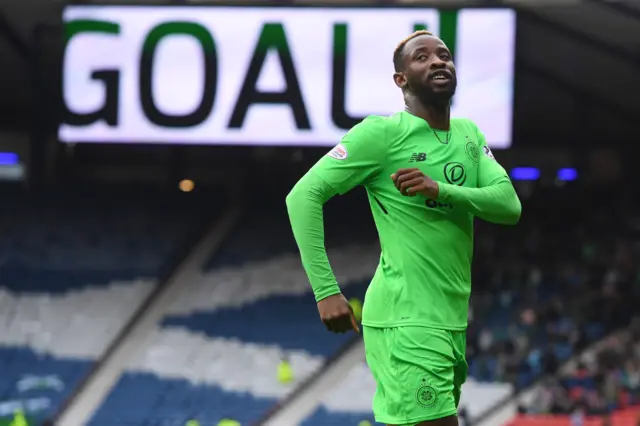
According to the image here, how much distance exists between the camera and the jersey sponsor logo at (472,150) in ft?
11.7

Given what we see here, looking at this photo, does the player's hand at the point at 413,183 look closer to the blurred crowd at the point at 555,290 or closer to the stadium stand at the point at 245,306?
the stadium stand at the point at 245,306

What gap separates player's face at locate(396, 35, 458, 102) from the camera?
11.3ft

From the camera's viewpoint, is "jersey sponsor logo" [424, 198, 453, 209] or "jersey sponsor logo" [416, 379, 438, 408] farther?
"jersey sponsor logo" [424, 198, 453, 209]

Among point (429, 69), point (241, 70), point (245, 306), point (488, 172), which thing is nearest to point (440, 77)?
point (429, 69)

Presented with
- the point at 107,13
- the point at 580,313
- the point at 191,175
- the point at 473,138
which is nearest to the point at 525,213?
the point at 580,313

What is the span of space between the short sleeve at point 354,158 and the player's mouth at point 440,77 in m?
0.21

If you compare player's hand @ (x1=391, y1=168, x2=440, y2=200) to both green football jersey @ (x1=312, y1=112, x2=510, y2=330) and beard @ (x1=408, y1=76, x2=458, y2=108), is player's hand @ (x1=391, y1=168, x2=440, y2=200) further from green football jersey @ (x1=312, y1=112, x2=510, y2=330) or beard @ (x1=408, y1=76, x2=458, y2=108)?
beard @ (x1=408, y1=76, x2=458, y2=108)

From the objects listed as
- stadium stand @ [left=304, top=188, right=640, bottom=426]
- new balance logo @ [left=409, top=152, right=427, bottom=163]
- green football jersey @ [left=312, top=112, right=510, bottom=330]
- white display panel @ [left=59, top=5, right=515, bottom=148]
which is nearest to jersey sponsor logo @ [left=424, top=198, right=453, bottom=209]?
green football jersey @ [left=312, top=112, right=510, bottom=330]

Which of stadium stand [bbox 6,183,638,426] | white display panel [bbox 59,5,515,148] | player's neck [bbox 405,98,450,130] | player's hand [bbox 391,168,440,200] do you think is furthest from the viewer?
stadium stand [bbox 6,183,638,426]

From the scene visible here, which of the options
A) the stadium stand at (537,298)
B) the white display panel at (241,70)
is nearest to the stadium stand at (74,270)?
the white display panel at (241,70)

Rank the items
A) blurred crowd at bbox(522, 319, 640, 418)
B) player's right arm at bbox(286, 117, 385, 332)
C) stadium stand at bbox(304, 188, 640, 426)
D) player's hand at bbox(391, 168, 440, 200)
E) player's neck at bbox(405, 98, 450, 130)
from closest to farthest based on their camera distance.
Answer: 1. player's hand at bbox(391, 168, 440, 200)
2. player's right arm at bbox(286, 117, 385, 332)
3. player's neck at bbox(405, 98, 450, 130)
4. blurred crowd at bbox(522, 319, 640, 418)
5. stadium stand at bbox(304, 188, 640, 426)

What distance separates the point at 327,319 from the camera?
3301mm

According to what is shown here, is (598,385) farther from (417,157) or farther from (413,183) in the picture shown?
(413,183)

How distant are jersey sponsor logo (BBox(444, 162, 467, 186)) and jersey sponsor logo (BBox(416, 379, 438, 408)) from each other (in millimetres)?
631
